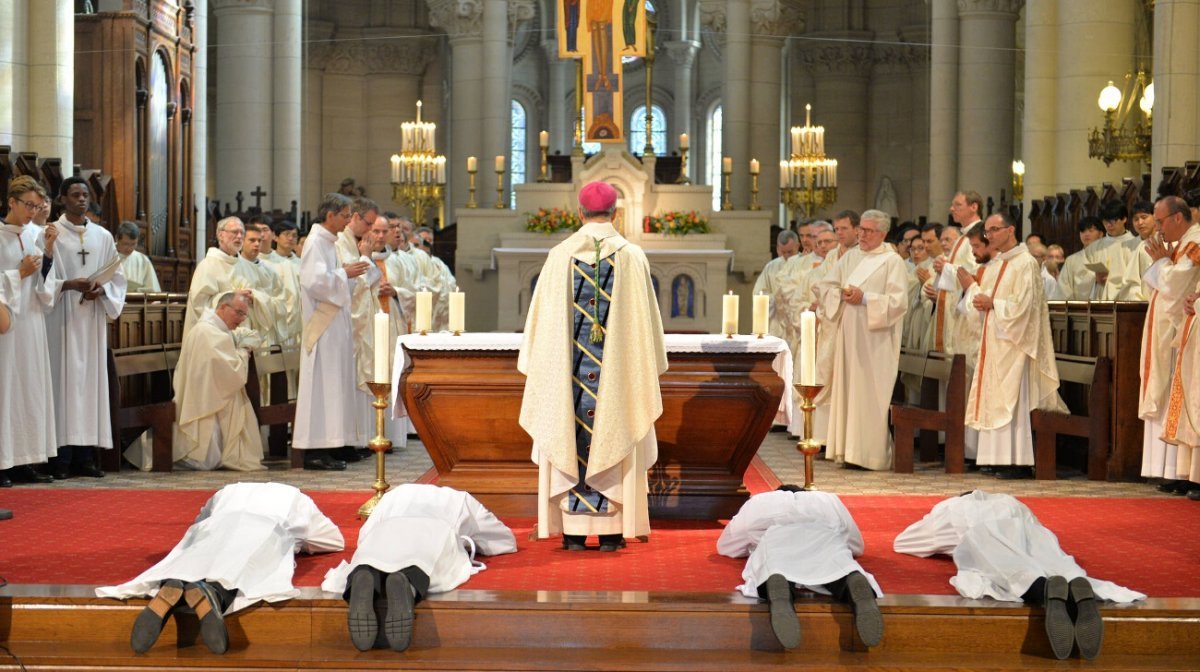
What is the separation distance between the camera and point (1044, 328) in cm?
1059

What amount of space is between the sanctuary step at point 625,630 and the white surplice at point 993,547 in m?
0.15

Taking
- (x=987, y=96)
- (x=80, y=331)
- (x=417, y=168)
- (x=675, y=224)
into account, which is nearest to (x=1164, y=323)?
(x=80, y=331)

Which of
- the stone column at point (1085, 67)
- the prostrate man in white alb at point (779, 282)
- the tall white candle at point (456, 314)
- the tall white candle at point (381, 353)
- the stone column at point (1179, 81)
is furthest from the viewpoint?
the stone column at point (1085, 67)

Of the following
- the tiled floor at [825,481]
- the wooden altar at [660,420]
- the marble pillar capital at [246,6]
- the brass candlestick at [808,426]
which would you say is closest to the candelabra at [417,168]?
the marble pillar capital at [246,6]

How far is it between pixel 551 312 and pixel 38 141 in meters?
8.82

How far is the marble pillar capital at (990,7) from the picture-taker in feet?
74.1

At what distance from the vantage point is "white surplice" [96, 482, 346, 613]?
570cm

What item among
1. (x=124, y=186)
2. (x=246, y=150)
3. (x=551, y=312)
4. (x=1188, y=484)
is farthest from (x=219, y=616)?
(x=246, y=150)

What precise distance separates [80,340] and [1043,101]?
12140 millimetres

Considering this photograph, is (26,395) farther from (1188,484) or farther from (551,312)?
(1188,484)

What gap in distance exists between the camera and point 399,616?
18.2ft

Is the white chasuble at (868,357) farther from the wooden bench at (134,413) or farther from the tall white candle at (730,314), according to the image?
the wooden bench at (134,413)

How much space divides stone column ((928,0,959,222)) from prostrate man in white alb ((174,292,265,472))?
→ 14813mm

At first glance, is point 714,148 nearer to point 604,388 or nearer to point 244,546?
point 604,388
